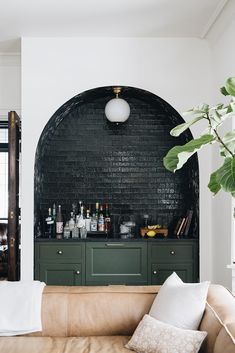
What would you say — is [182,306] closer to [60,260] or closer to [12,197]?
[60,260]

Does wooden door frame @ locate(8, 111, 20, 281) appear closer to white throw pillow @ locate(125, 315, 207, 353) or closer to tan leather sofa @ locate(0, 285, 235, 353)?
tan leather sofa @ locate(0, 285, 235, 353)

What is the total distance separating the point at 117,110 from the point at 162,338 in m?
2.76

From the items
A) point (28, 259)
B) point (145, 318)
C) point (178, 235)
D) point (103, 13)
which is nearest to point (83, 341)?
point (145, 318)

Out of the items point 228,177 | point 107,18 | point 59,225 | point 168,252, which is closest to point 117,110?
point 107,18

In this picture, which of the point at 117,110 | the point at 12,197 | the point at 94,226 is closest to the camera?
the point at 12,197

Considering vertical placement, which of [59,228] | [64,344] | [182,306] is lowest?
[64,344]

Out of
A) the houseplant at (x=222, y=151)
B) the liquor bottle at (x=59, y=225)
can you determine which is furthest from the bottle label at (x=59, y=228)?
the houseplant at (x=222, y=151)

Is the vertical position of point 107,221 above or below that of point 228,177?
below

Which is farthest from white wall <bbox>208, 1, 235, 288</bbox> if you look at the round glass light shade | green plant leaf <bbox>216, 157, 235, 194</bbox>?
green plant leaf <bbox>216, 157, 235, 194</bbox>

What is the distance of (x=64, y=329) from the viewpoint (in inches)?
110

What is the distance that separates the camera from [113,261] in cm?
459

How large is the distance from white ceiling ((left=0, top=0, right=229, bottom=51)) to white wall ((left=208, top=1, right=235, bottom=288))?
106mm

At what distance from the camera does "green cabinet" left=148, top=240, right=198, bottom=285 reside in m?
4.58

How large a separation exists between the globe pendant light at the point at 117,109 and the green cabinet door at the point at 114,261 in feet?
4.09
